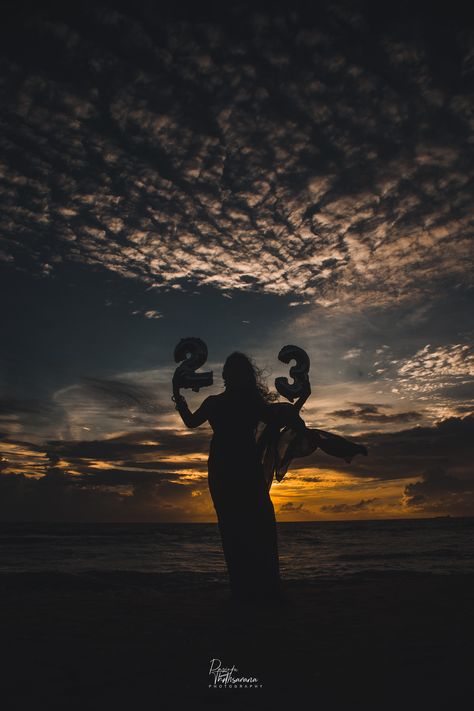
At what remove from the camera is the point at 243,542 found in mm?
7297

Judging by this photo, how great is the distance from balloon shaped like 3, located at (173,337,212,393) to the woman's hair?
342mm

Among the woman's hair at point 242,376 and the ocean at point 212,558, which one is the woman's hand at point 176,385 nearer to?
the woman's hair at point 242,376

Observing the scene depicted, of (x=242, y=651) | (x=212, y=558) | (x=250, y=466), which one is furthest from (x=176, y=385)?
(x=212, y=558)

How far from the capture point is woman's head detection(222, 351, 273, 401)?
315 inches

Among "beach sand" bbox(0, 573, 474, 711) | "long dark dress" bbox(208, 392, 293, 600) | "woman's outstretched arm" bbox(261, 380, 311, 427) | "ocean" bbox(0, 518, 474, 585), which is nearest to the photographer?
"beach sand" bbox(0, 573, 474, 711)

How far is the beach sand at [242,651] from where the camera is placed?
3.68m

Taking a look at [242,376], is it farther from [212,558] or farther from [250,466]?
[212,558]

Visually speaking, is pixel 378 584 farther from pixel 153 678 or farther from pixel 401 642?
pixel 153 678

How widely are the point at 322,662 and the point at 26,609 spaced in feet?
17.7

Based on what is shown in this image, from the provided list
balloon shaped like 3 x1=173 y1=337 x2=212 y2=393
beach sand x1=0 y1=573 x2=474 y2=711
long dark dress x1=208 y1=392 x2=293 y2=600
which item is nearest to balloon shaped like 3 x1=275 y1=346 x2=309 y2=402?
long dark dress x1=208 y1=392 x2=293 y2=600

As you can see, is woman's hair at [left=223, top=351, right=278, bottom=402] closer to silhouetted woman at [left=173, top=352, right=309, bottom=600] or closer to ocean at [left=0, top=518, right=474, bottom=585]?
silhouetted woman at [left=173, top=352, right=309, bottom=600]

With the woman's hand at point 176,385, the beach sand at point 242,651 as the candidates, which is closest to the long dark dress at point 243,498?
the beach sand at point 242,651

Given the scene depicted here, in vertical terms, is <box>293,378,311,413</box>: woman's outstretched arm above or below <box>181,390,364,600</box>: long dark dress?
above

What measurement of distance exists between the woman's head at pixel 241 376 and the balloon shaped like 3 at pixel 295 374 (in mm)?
421
